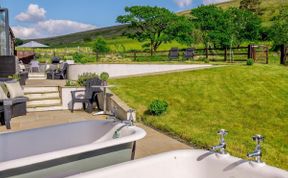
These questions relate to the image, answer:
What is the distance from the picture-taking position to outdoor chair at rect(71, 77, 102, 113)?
1038cm

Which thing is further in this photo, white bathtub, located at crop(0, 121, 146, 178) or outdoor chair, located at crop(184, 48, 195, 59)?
outdoor chair, located at crop(184, 48, 195, 59)

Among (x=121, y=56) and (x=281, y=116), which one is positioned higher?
(x=121, y=56)

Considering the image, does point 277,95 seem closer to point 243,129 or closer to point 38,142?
point 243,129

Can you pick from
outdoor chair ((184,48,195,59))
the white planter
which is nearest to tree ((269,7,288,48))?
outdoor chair ((184,48,195,59))

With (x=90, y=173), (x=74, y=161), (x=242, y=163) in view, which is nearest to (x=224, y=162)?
(x=242, y=163)

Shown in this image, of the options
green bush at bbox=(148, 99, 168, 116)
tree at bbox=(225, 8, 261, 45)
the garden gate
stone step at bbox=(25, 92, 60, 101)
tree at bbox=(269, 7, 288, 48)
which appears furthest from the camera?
tree at bbox=(225, 8, 261, 45)

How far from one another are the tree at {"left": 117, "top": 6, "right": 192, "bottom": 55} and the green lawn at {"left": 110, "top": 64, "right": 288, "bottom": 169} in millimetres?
19889

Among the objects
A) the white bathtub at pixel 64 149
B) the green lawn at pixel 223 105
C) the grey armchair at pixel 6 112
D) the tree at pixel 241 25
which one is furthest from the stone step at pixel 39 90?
the tree at pixel 241 25

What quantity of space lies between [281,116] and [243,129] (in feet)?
5.43

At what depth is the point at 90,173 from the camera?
3658 mm

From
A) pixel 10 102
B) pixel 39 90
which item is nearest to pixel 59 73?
pixel 39 90

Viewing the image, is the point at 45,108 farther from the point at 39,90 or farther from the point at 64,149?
the point at 64,149

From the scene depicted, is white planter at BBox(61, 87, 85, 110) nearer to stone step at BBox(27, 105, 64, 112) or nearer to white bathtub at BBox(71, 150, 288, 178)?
stone step at BBox(27, 105, 64, 112)

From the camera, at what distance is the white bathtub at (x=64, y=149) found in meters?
4.09
